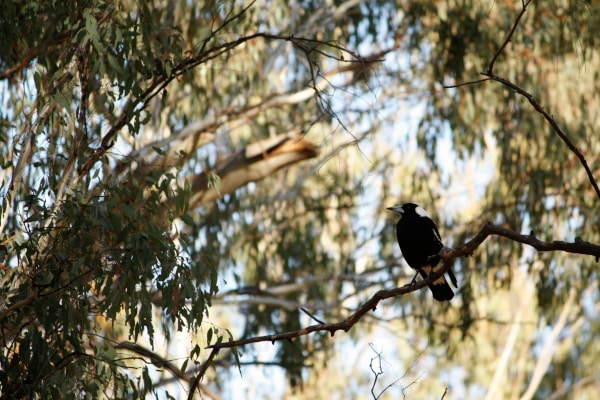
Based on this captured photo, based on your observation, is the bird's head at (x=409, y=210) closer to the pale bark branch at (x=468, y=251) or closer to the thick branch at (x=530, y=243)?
the pale bark branch at (x=468, y=251)

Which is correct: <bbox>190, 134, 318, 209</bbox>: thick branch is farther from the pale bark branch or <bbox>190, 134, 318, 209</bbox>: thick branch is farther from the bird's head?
the pale bark branch

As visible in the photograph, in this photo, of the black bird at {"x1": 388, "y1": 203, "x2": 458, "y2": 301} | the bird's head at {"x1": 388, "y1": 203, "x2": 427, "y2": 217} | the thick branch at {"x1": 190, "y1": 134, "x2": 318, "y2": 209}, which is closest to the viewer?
the black bird at {"x1": 388, "y1": 203, "x2": 458, "y2": 301}

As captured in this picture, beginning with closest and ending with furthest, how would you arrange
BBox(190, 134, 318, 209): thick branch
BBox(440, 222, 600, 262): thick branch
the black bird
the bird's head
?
BBox(440, 222, 600, 262): thick branch → the black bird → the bird's head → BBox(190, 134, 318, 209): thick branch

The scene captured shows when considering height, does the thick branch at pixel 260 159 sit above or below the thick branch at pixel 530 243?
above

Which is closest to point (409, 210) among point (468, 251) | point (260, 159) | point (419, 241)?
point (419, 241)

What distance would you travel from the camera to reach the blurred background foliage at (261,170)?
140 inches

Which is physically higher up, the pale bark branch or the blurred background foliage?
the blurred background foliage

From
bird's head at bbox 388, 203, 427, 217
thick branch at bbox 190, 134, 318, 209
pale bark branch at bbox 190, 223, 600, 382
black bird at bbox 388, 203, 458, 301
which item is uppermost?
thick branch at bbox 190, 134, 318, 209

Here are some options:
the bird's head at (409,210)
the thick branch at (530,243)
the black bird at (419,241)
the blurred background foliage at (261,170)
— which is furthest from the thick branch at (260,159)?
the thick branch at (530,243)

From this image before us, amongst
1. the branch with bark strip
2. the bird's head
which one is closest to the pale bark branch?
the branch with bark strip

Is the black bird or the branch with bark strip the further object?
the black bird

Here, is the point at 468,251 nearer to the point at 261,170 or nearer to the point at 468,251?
the point at 468,251

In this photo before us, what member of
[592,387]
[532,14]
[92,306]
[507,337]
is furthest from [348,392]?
[92,306]

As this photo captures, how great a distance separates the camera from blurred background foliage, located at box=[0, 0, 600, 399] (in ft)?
11.7
